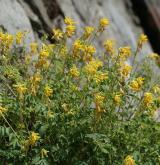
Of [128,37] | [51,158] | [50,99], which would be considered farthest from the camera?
[128,37]

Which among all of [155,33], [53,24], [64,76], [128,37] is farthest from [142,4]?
[64,76]

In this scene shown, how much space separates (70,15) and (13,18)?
1.94m

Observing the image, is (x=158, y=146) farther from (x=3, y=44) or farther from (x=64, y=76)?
(x=3, y=44)

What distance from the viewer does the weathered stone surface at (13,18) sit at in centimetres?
761

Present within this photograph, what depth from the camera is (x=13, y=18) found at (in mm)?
7848

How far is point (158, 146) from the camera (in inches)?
221

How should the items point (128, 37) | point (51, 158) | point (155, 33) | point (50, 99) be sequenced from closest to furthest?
point (51, 158)
point (50, 99)
point (128, 37)
point (155, 33)

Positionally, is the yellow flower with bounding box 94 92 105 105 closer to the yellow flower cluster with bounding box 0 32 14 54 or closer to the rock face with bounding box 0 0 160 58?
the yellow flower cluster with bounding box 0 32 14 54

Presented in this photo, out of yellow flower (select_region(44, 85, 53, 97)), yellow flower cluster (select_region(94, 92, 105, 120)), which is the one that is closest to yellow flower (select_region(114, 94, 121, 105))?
yellow flower cluster (select_region(94, 92, 105, 120))

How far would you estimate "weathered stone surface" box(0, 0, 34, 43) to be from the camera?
761cm

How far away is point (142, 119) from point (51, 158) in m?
1.04

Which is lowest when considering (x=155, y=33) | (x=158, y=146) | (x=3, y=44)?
(x=155, y=33)

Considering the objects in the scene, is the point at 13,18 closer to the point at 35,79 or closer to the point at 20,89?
the point at 35,79

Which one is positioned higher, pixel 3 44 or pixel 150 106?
pixel 3 44
